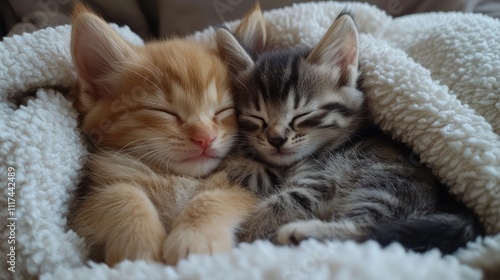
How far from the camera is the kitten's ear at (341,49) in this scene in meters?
1.11

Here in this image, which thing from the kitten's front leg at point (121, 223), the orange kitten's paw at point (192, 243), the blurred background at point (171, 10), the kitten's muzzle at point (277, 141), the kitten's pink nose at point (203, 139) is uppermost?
the blurred background at point (171, 10)

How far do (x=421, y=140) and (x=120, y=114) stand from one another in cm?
76

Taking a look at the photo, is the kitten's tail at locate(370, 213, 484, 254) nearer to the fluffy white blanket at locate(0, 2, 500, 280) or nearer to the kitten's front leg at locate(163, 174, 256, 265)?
the fluffy white blanket at locate(0, 2, 500, 280)

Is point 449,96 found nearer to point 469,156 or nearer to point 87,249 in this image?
point 469,156

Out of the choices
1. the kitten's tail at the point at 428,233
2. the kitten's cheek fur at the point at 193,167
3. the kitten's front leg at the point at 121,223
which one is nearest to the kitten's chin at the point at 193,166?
the kitten's cheek fur at the point at 193,167

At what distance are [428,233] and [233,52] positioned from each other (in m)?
0.73

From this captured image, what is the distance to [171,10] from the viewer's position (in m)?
1.62

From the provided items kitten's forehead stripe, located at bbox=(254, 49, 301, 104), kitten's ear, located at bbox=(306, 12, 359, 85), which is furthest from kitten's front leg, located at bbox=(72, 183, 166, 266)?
kitten's ear, located at bbox=(306, 12, 359, 85)

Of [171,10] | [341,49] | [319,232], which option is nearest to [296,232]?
[319,232]

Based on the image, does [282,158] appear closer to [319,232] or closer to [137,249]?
[319,232]

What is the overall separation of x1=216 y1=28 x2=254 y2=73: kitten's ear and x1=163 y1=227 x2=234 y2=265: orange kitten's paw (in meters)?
0.56

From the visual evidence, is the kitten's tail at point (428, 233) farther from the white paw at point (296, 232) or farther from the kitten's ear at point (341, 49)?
the kitten's ear at point (341, 49)

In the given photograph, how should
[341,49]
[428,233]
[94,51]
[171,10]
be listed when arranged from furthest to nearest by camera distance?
[171,10], [341,49], [94,51], [428,233]

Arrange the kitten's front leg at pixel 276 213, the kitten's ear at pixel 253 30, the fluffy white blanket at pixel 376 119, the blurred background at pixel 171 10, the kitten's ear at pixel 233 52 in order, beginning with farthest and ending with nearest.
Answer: the blurred background at pixel 171 10, the kitten's ear at pixel 253 30, the kitten's ear at pixel 233 52, the kitten's front leg at pixel 276 213, the fluffy white blanket at pixel 376 119
